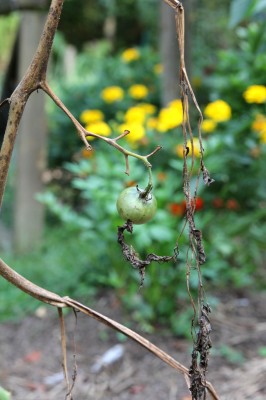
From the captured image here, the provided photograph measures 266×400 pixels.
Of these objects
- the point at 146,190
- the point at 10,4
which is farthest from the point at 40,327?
the point at 146,190

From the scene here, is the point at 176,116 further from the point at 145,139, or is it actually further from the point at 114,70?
the point at 114,70

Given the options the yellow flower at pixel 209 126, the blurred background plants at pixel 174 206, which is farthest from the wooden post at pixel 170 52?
the yellow flower at pixel 209 126

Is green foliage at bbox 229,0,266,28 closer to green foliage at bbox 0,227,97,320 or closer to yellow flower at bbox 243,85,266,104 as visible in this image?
yellow flower at bbox 243,85,266,104

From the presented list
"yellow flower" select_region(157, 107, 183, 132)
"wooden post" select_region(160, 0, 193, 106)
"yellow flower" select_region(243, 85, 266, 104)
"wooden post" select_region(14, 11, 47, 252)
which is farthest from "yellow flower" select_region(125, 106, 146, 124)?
"wooden post" select_region(14, 11, 47, 252)

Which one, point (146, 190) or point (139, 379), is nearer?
point (146, 190)

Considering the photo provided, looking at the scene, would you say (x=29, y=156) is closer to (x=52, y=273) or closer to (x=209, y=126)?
(x=52, y=273)

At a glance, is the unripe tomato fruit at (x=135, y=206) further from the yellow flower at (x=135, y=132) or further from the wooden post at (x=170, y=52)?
the wooden post at (x=170, y=52)

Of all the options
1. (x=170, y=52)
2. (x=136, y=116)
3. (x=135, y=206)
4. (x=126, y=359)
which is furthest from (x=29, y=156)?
(x=135, y=206)
